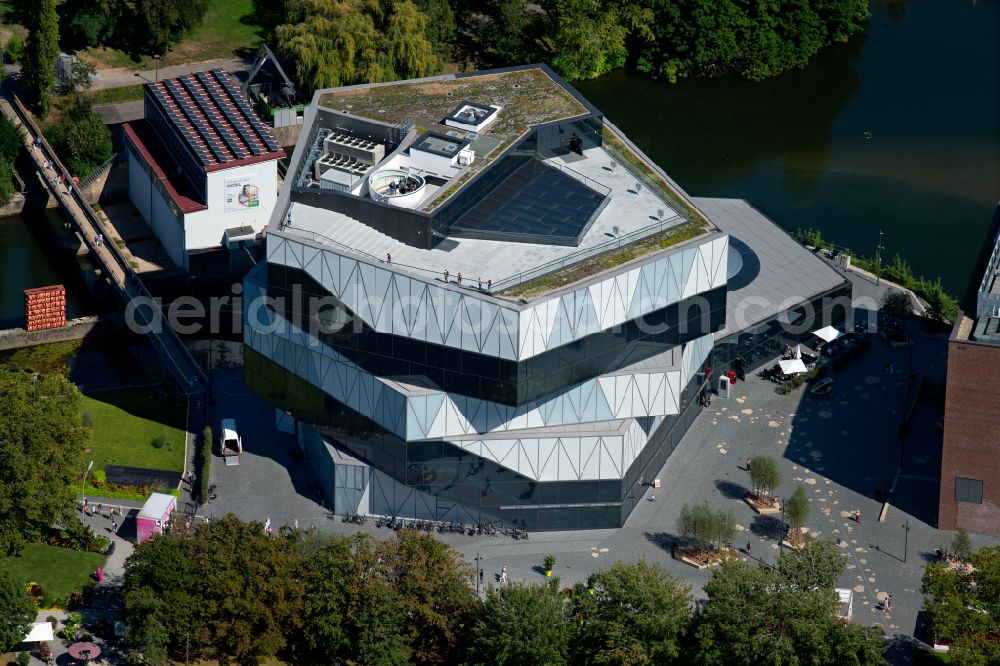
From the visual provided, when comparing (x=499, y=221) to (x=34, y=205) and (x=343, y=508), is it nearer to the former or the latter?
(x=343, y=508)

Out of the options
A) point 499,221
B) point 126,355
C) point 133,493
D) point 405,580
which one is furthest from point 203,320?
point 405,580

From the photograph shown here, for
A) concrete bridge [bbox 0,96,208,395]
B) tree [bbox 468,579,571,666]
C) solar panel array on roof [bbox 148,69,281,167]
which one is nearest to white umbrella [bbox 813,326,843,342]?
tree [bbox 468,579,571,666]

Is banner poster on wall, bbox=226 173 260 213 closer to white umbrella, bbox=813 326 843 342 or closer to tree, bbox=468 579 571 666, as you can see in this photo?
white umbrella, bbox=813 326 843 342

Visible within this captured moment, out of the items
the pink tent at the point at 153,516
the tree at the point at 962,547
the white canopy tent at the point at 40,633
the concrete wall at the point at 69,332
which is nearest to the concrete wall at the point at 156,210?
the concrete wall at the point at 69,332

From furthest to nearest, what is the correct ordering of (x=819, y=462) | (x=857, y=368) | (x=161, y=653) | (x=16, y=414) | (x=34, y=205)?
(x=34, y=205)
(x=857, y=368)
(x=819, y=462)
(x=16, y=414)
(x=161, y=653)

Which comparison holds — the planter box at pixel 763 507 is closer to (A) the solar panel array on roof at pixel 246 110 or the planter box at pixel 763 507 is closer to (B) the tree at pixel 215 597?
(B) the tree at pixel 215 597

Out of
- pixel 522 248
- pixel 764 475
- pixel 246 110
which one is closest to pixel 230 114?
pixel 246 110

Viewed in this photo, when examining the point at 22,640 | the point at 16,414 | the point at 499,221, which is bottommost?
the point at 22,640
